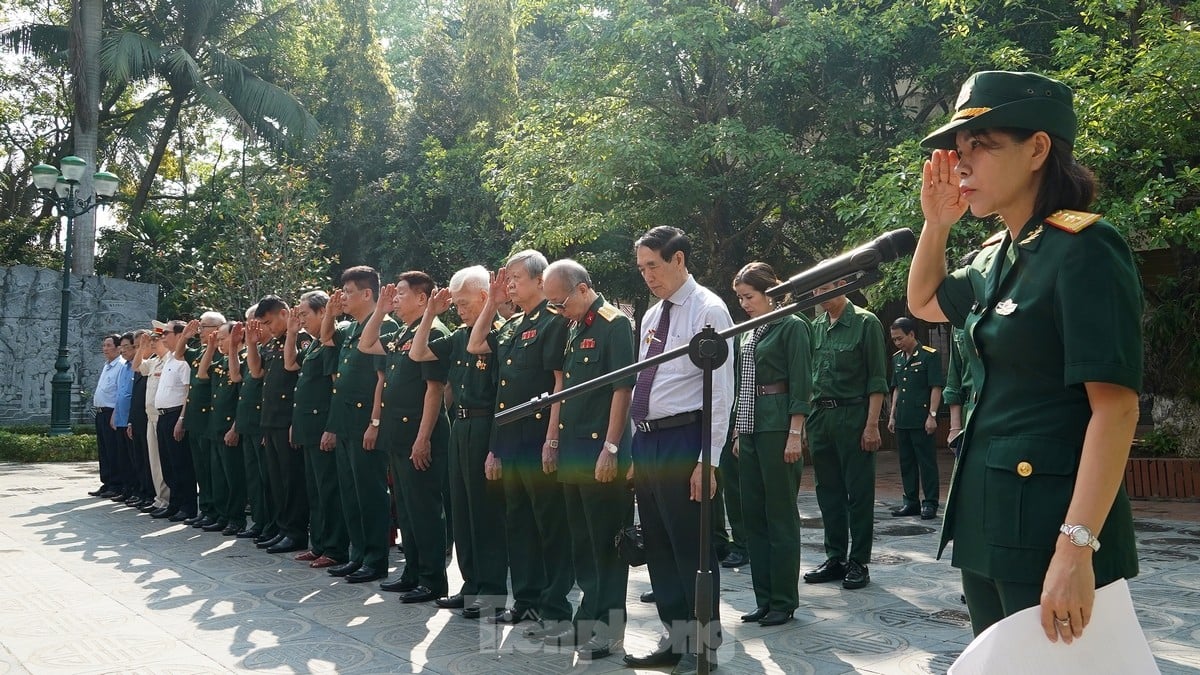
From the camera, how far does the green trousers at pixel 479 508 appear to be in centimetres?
555

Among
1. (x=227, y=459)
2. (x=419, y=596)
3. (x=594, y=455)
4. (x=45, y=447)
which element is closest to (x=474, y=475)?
(x=419, y=596)

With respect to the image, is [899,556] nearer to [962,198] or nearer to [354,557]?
[354,557]

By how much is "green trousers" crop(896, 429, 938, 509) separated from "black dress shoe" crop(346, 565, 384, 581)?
5.23 metres

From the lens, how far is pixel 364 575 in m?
6.44

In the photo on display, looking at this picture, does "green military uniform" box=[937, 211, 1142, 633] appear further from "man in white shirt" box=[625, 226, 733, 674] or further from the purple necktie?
the purple necktie

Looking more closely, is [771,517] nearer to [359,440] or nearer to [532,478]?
[532,478]

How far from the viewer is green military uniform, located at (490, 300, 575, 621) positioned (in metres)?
5.13

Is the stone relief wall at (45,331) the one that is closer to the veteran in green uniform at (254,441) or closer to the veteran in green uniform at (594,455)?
the veteran in green uniform at (254,441)

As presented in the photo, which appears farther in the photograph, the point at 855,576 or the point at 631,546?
the point at 855,576

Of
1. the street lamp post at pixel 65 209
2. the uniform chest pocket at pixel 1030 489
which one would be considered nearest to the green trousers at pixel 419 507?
the uniform chest pocket at pixel 1030 489

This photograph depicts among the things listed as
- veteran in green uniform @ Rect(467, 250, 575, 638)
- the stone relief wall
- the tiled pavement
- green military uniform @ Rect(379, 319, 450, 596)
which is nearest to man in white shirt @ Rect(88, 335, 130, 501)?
the tiled pavement

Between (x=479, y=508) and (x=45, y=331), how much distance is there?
61.1 ft

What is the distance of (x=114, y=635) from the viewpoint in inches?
201

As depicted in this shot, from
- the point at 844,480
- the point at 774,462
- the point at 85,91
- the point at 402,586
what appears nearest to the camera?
the point at 774,462
